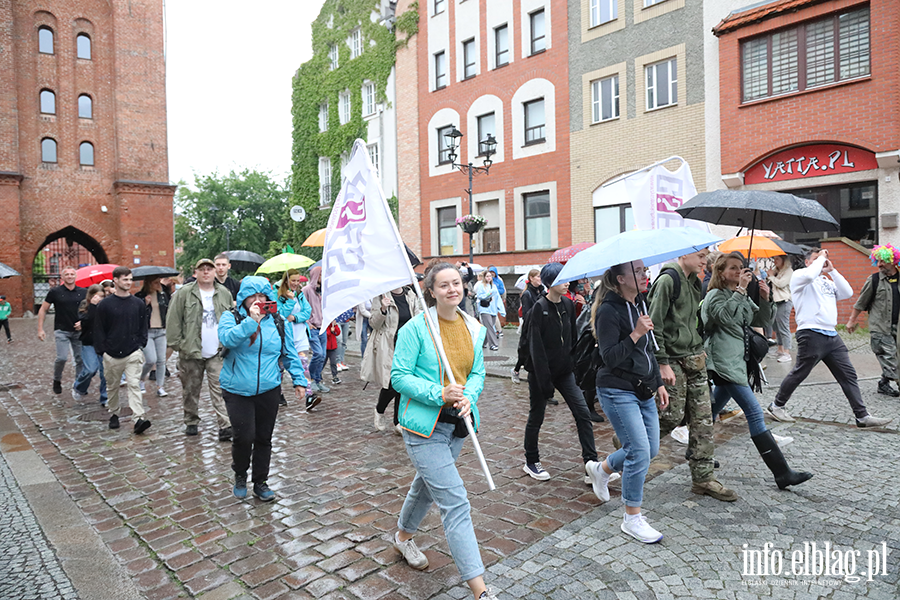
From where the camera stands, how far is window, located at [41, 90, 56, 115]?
31444 millimetres

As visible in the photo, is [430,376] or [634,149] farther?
[634,149]

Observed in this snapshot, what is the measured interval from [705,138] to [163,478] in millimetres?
16441

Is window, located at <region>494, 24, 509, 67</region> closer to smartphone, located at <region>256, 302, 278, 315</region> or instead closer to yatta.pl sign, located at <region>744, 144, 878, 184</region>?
yatta.pl sign, located at <region>744, 144, 878, 184</region>

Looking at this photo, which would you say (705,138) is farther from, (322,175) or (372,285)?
(322,175)

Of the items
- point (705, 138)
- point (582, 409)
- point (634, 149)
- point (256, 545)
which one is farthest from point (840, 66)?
point (256, 545)

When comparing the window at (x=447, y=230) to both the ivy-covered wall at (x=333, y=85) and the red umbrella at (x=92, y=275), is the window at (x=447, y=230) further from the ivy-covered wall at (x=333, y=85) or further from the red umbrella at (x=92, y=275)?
the red umbrella at (x=92, y=275)

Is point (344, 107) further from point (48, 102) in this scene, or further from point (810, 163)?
point (810, 163)

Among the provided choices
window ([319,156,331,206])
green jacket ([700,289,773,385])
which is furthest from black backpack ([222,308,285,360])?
window ([319,156,331,206])

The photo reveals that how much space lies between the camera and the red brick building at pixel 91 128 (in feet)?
101

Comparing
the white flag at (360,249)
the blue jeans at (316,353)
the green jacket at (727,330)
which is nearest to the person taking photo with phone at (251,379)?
the white flag at (360,249)

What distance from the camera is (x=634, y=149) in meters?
18.9

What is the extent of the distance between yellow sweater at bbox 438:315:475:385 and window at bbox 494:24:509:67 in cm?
2129

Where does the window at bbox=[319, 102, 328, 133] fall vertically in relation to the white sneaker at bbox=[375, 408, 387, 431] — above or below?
above

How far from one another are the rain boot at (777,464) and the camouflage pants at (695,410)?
440 mm
